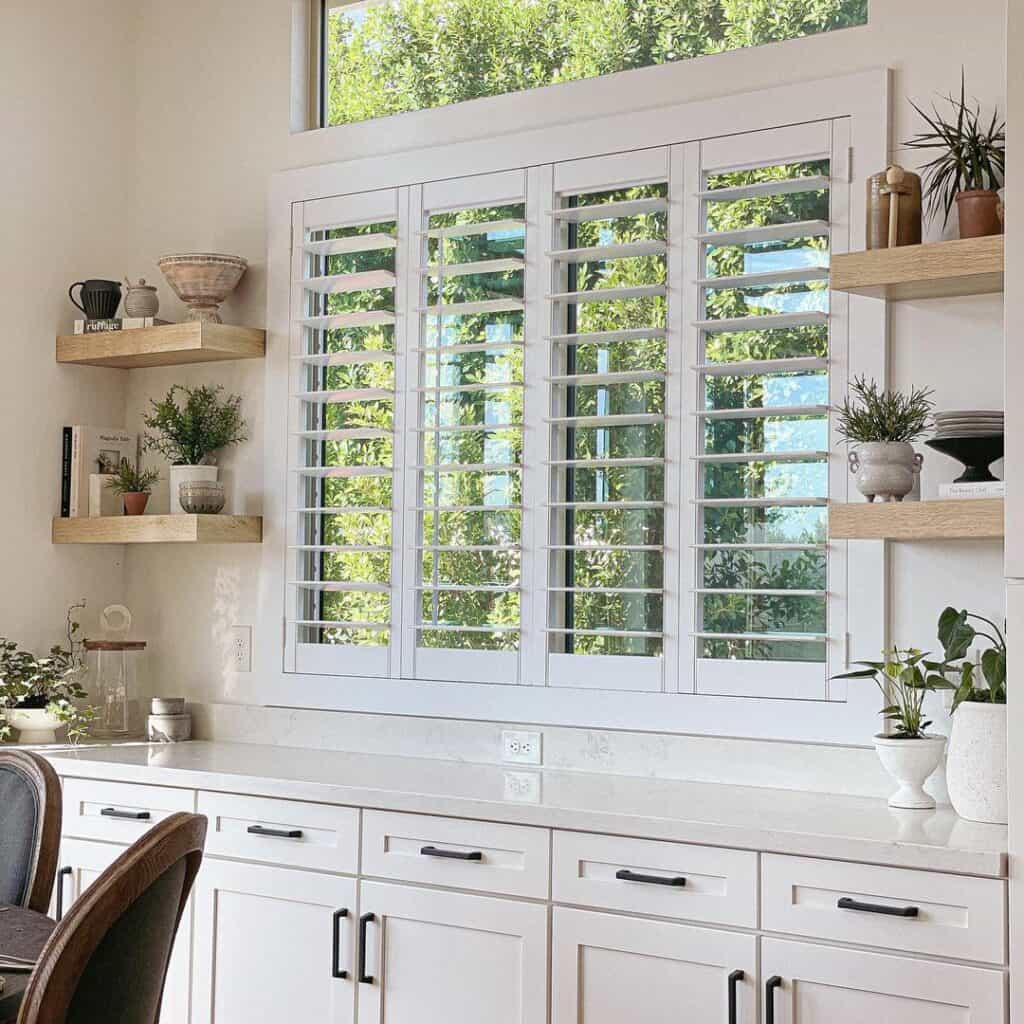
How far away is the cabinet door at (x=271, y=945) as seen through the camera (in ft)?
9.62

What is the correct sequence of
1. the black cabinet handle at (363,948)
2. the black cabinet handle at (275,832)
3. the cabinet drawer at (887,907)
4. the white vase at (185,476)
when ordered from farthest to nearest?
the white vase at (185,476), the black cabinet handle at (275,832), the black cabinet handle at (363,948), the cabinet drawer at (887,907)

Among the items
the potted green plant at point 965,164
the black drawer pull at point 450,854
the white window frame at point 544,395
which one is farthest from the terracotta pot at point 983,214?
the black drawer pull at point 450,854

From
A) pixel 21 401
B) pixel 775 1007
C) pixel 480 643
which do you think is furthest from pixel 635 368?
pixel 21 401

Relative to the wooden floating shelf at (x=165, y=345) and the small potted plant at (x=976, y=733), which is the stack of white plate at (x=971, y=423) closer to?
the small potted plant at (x=976, y=733)

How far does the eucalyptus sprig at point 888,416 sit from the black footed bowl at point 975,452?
74mm

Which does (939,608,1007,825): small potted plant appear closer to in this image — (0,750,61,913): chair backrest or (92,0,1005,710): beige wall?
(92,0,1005,710): beige wall

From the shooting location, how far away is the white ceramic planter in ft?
8.89

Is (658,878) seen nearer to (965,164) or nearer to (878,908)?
(878,908)

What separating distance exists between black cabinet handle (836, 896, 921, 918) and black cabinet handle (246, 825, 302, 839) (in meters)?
1.23

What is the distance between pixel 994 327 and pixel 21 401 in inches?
102

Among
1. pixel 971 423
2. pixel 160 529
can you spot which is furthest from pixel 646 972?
pixel 160 529

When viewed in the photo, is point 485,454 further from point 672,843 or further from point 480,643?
point 672,843

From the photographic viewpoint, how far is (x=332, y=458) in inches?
147

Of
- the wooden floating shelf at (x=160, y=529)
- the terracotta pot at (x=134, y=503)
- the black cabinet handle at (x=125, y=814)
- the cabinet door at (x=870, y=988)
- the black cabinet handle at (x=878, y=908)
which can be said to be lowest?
the cabinet door at (x=870, y=988)
